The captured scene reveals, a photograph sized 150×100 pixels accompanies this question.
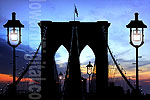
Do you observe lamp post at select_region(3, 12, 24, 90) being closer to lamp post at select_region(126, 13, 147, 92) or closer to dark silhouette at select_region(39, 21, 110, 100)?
lamp post at select_region(126, 13, 147, 92)

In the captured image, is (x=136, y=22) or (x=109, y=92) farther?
(x=109, y=92)

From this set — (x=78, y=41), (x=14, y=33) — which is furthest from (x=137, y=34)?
(x=78, y=41)

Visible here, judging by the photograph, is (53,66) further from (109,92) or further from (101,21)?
(109,92)

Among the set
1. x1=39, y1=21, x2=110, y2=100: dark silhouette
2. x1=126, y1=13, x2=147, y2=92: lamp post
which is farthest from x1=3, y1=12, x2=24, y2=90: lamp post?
x1=39, y1=21, x2=110, y2=100: dark silhouette

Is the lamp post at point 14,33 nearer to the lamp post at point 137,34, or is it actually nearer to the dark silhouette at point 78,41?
the lamp post at point 137,34

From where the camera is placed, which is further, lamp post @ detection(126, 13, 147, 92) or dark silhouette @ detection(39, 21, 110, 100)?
dark silhouette @ detection(39, 21, 110, 100)

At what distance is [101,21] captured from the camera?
131ft

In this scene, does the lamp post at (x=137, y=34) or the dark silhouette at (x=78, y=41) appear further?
the dark silhouette at (x=78, y=41)

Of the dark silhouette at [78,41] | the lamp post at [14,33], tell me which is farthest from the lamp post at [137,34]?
the dark silhouette at [78,41]

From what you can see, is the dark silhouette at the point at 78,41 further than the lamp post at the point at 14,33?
Yes

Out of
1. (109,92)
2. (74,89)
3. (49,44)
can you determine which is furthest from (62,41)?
(74,89)

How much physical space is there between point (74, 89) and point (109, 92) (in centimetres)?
813

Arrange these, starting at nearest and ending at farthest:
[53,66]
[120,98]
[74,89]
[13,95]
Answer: [13,95], [74,89], [120,98], [53,66]

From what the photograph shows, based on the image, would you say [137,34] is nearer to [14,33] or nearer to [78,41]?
[14,33]
